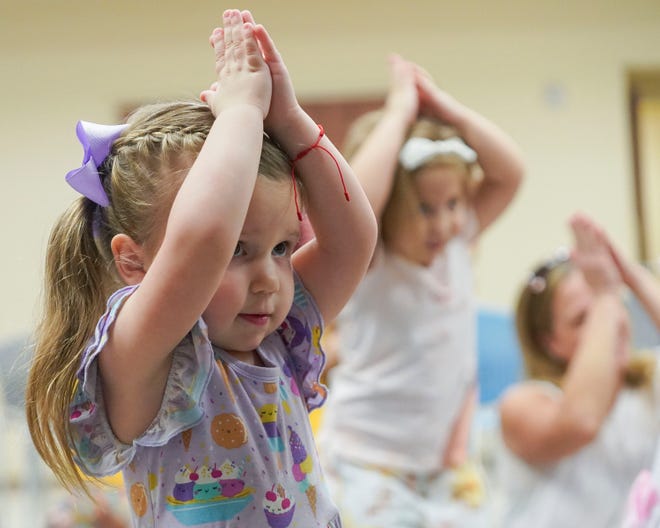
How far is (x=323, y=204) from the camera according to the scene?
945mm

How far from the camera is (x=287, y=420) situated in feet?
3.06

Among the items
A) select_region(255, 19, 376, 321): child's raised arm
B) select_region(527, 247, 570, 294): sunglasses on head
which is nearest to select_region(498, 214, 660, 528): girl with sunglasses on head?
select_region(527, 247, 570, 294): sunglasses on head

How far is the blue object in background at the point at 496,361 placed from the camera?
143 inches

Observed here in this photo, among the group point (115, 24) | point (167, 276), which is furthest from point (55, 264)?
point (115, 24)

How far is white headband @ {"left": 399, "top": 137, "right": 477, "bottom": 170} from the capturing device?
5.28 ft

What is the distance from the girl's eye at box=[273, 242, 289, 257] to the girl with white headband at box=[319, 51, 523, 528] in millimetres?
737

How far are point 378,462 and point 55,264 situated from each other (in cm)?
100

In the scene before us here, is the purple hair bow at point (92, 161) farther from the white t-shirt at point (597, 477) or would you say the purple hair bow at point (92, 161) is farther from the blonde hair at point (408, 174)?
the white t-shirt at point (597, 477)

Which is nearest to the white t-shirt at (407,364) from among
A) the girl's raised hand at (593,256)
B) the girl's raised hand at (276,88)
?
the girl's raised hand at (593,256)

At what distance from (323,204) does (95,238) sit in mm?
206

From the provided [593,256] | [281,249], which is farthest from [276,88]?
[593,256]

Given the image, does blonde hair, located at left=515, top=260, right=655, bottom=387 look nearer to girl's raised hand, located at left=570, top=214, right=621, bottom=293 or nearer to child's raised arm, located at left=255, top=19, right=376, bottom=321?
girl's raised hand, located at left=570, top=214, right=621, bottom=293

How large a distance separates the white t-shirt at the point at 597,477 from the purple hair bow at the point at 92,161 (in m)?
1.42

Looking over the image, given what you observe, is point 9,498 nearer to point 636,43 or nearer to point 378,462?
point 378,462
